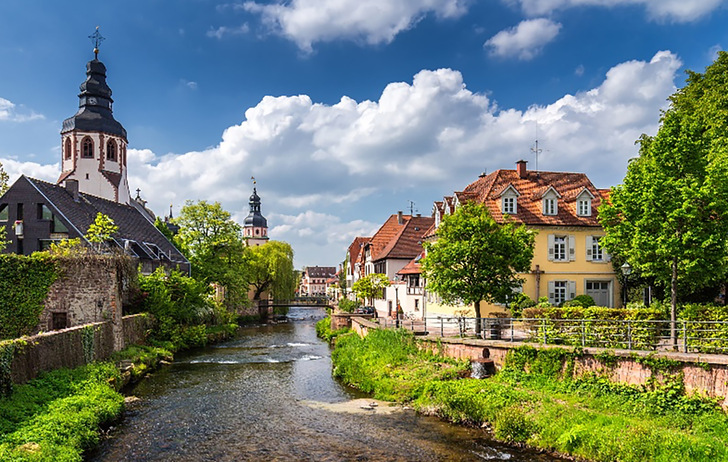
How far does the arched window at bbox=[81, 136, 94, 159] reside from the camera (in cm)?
5822

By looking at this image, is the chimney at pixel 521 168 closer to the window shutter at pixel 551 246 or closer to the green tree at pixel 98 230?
the window shutter at pixel 551 246

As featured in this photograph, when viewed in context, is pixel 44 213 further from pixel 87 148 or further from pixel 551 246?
pixel 551 246

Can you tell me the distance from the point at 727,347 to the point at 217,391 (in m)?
16.4

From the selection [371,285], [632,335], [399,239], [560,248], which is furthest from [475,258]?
[399,239]

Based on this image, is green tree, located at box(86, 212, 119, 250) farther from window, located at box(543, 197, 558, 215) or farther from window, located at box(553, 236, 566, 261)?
window, located at box(553, 236, 566, 261)

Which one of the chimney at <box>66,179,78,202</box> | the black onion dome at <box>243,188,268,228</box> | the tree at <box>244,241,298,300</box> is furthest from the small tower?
the chimney at <box>66,179,78,202</box>

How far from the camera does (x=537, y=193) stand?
31.7m

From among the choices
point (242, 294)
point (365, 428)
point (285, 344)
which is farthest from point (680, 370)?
point (242, 294)

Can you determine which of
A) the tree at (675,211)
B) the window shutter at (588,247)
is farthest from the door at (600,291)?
the tree at (675,211)

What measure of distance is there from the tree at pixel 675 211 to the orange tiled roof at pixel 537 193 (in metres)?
9.96

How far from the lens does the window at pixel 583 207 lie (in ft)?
102

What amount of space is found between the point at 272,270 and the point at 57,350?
4449 centimetres

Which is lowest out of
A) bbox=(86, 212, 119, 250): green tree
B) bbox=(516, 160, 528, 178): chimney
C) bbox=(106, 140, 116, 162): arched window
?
bbox=(86, 212, 119, 250): green tree

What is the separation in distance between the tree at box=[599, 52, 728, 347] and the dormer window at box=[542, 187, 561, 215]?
1018 centimetres
